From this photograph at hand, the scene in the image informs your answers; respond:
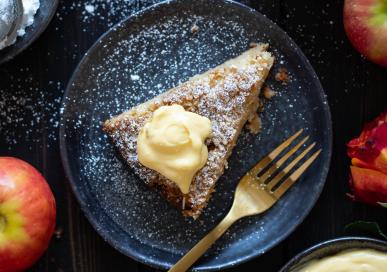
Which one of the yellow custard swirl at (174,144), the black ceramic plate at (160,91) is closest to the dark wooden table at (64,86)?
the black ceramic plate at (160,91)

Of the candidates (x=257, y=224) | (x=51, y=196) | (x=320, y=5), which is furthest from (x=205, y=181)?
(x=320, y=5)

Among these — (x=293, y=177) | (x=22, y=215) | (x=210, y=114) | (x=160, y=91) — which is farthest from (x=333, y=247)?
(x=22, y=215)

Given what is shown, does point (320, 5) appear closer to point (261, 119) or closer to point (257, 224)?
point (261, 119)

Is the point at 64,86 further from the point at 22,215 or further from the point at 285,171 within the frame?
the point at 285,171

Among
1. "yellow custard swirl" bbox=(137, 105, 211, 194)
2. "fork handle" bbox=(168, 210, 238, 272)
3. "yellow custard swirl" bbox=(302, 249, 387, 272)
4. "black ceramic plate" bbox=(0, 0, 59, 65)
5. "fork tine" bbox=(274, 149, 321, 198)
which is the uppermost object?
"black ceramic plate" bbox=(0, 0, 59, 65)

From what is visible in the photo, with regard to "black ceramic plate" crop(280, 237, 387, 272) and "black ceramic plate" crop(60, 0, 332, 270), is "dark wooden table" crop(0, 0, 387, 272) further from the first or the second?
"black ceramic plate" crop(280, 237, 387, 272)

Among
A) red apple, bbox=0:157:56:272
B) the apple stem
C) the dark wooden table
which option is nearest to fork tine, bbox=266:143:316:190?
the dark wooden table
